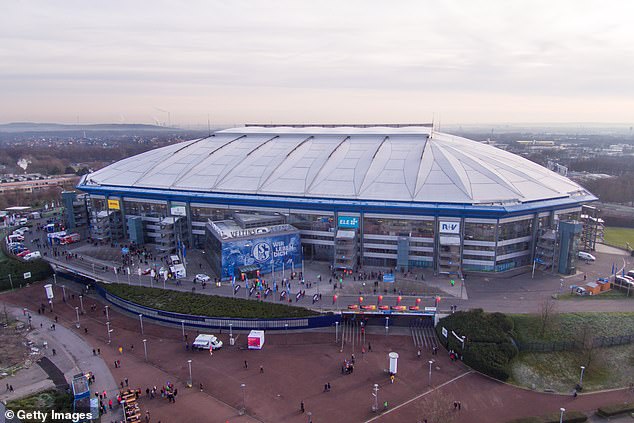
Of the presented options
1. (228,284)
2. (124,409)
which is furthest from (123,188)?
(124,409)

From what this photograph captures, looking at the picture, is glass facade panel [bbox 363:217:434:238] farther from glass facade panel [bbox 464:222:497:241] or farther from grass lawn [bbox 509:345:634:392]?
grass lawn [bbox 509:345:634:392]

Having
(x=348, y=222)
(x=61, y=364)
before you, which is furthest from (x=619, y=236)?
(x=61, y=364)

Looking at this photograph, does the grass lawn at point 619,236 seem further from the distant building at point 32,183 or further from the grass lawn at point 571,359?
the distant building at point 32,183

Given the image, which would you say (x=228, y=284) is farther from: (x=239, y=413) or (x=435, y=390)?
(x=435, y=390)

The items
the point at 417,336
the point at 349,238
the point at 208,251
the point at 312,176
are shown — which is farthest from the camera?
the point at 312,176

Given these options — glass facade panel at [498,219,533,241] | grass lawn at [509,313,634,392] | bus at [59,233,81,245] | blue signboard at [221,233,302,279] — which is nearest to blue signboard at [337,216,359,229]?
blue signboard at [221,233,302,279]

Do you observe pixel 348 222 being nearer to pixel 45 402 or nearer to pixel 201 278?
pixel 201 278

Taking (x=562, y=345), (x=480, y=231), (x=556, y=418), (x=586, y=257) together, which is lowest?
(x=556, y=418)
